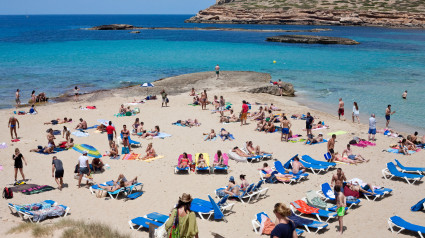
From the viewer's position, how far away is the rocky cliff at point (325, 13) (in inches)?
4414

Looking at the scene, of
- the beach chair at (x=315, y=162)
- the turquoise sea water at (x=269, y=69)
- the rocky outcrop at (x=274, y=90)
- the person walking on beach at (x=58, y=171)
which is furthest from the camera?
the rocky outcrop at (x=274, y=90)

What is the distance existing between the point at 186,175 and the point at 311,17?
4740 inches

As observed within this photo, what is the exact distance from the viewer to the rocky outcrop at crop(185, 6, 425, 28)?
110 metres

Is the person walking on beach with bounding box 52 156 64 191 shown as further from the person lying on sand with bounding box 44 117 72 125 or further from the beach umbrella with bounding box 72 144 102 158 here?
the person lying on sand with bounding box 44 117 72 125

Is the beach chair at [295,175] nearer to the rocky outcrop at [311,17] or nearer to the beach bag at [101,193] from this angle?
the beach bag at [101,193]

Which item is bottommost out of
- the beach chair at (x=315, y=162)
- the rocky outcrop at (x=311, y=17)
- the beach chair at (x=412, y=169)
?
the beach chair at (x=412, y=169)

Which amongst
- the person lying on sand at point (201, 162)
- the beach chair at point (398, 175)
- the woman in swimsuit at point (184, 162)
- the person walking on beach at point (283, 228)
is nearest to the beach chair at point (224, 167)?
the person lying on sand at point (201, 162)

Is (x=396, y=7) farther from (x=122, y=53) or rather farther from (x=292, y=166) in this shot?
(x=292, y=166)

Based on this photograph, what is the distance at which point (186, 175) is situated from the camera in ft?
44.4

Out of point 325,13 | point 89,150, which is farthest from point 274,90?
point 325,13

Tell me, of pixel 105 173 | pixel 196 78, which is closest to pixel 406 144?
pixel 105 173

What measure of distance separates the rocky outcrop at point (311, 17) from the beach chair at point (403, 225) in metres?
113

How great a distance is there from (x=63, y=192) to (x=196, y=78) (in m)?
23.0

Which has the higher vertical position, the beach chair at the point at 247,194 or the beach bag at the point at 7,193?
the beach bag at the point at 7,193
